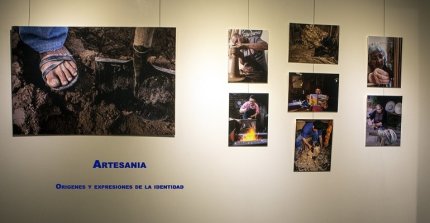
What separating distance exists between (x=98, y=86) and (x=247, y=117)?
115 cm

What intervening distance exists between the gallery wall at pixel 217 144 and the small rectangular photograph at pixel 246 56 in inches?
2.2

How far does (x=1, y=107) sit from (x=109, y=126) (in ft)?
2.71

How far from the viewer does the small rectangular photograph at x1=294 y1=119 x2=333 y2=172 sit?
6.43 feet

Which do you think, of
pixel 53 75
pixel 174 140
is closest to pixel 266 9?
pixel 174 140

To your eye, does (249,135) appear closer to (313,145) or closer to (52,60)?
(313,145)

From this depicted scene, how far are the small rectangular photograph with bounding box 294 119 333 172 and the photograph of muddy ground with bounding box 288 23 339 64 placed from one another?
49 cm

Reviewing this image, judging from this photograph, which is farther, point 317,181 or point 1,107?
point 317,181

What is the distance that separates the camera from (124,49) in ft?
6.11

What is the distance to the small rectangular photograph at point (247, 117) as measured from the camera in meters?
1.91

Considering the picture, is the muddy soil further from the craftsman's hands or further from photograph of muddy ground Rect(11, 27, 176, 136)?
photograph of muddy ground Rect(11, 27, 176, 136)

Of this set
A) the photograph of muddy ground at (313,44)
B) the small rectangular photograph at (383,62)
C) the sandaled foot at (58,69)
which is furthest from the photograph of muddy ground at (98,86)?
the small rectangular photograph at (383,62)

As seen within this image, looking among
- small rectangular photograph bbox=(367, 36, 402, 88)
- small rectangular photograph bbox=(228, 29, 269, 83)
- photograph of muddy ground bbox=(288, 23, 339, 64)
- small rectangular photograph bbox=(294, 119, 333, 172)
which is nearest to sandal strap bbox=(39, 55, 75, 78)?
small rectangular photograph bbox=(228, 29, 269, 83)

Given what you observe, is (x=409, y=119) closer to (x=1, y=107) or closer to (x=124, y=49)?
(x=124, y=49)

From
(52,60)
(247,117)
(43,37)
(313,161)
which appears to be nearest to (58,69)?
(52,60)
